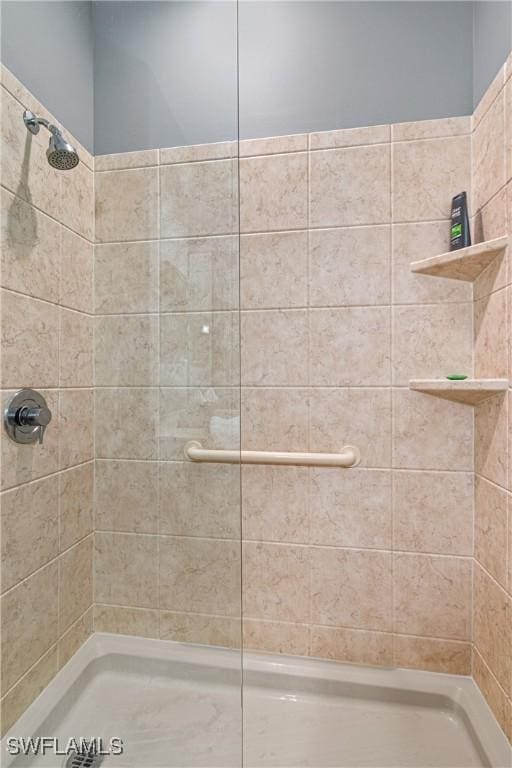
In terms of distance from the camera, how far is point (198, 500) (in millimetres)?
903

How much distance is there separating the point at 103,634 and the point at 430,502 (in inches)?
36.8

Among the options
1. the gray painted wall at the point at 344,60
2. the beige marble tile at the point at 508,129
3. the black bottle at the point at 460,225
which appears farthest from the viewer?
the gray painted wall at the point at 344,60

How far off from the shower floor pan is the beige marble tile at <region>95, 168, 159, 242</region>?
0.78 m

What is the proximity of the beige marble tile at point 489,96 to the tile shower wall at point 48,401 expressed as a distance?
40.3 inches

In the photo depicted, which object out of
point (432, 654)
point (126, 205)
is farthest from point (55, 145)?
point (432, 654)

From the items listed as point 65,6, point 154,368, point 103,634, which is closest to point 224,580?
point 103,634

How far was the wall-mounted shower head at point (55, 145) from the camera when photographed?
0.79m

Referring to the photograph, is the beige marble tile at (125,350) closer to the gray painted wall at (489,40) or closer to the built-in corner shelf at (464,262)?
the built-in corner shelf at (464,262)

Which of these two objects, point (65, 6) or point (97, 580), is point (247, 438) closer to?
point (97, 580)

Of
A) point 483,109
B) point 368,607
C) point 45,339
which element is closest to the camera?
point 45,339

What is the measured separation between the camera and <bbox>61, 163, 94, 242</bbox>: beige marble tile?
81 cm

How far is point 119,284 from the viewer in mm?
810

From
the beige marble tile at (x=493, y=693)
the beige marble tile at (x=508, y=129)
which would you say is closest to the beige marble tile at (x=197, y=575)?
the beige marble tile at (x=493, y=693)

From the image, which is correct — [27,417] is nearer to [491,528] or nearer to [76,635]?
[76,635]
